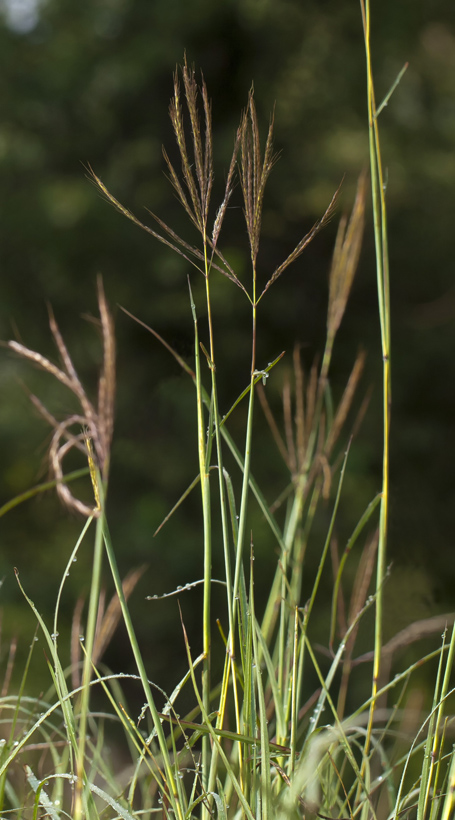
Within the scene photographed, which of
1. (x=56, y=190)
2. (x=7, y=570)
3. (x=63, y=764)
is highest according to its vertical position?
(x=56, y=190)

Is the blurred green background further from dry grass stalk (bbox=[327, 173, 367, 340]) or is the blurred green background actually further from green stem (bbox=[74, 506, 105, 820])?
green stem (bbox=[74, 506, 105, 820])

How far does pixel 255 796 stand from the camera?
19.5 inches

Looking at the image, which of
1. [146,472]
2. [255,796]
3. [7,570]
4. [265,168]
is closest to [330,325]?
[265,168]

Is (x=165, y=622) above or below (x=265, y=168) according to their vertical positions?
below

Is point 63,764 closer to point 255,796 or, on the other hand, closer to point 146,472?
point 255,796

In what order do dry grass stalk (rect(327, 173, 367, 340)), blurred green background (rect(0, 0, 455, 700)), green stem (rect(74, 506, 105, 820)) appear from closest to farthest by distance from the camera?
green stem (rect(74, 506, 105, 820)), dry grass stalk (rect(327, 173, 367, 340)), blurred green background (rect(0, 0, 455, 700))

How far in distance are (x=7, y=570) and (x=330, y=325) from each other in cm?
218

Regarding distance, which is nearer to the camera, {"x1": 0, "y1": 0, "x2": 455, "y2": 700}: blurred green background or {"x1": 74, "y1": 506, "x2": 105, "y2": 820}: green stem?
{"x1": 74, "y1": 506, "x2": 105, "y2": 820}: green stem

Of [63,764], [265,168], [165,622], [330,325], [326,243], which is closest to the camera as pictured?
[265,168]

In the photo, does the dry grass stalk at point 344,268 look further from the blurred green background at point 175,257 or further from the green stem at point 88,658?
the blurred green background at point 175,257

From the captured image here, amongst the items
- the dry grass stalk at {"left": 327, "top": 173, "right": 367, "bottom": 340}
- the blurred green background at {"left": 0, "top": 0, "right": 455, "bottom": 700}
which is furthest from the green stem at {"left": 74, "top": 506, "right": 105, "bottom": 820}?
the blurred green background at {"left": 0, "top": 0, "right": 455, "bottom": 700}

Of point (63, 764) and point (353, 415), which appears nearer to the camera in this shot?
point (63, 764)

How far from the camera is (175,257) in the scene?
8.65 feet

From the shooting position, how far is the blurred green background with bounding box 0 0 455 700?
104 inches
